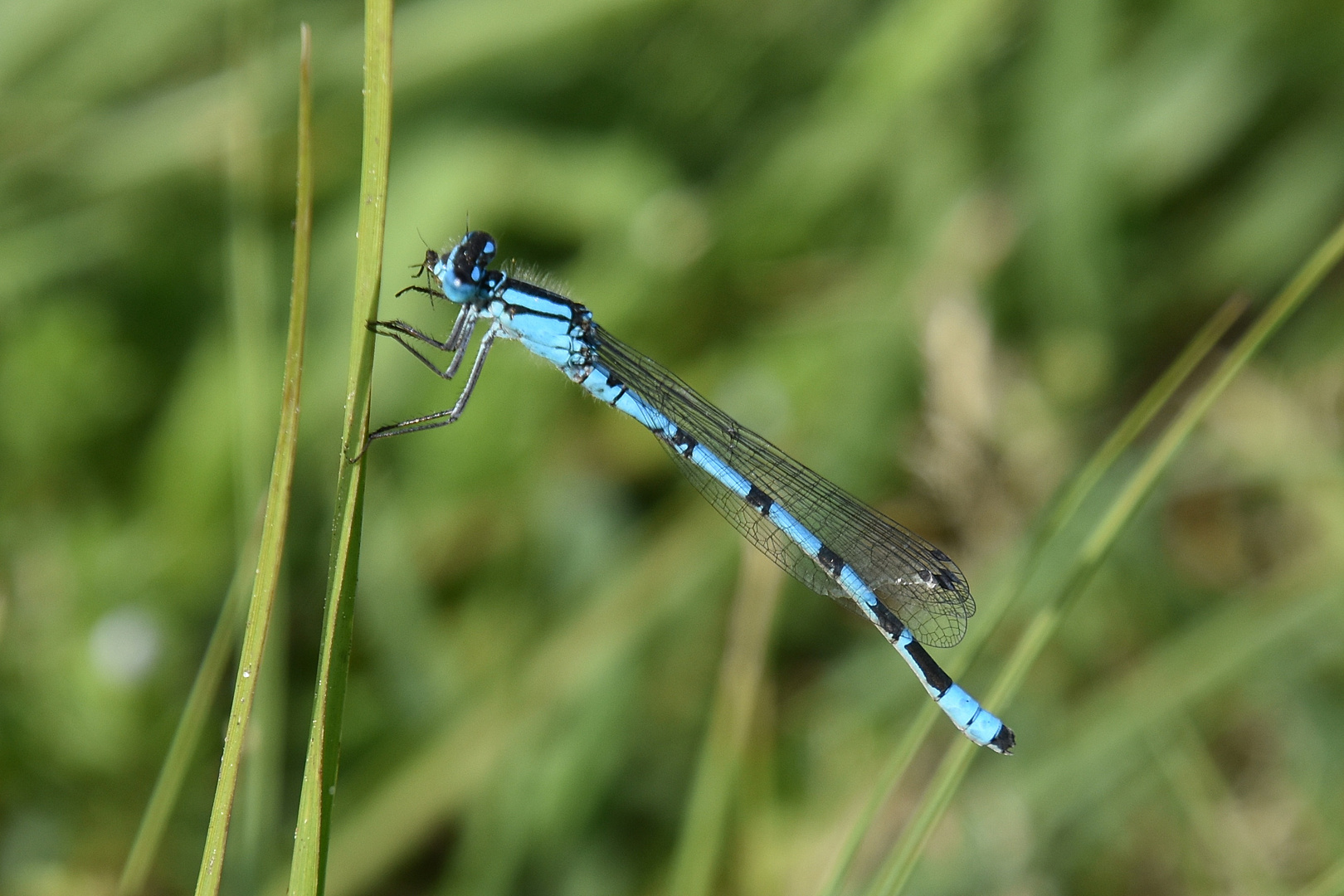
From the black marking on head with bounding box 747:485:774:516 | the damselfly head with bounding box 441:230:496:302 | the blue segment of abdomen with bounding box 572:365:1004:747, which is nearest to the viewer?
the damselfly head with bounding box 441:230:496:302

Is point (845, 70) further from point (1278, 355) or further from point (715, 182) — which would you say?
point (1278, 355)

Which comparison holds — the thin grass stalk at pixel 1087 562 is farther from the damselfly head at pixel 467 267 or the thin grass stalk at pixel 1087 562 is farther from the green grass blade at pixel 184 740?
the damselfly head at pixel 467 267

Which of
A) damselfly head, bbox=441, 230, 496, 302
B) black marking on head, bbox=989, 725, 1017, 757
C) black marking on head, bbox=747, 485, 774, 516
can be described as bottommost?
black marking on head, bbox=989, 725, 1017, 757

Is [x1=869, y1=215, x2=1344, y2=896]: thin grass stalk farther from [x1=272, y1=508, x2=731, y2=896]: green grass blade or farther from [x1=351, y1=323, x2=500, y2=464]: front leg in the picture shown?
[x1=272, y1=508, x2=731, y2=896]: green grass blade

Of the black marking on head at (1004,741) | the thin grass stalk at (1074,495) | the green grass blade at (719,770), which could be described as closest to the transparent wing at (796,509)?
the black marking on head at (1004,741)

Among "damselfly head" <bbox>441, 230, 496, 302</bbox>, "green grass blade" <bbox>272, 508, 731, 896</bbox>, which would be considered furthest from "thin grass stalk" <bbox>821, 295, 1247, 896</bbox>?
"damselfly head" <bbox>441, 230, 496, 302</bbox>

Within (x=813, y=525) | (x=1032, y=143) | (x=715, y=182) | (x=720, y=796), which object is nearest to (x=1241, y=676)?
(x=813, y=525)
